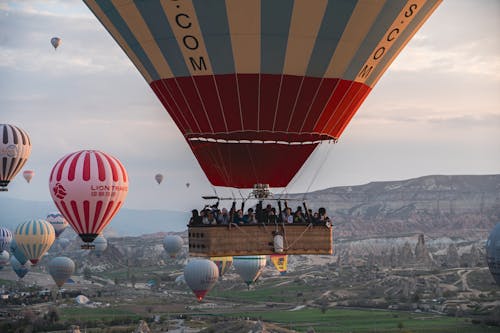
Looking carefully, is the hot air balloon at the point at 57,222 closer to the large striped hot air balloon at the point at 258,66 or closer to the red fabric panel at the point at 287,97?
the large striped hot air balloon at the point at 258,66

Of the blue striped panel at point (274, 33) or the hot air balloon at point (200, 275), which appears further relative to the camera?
the hot air balloon at point (200, 275)

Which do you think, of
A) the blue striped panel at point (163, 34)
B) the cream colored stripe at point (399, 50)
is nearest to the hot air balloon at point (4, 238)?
the blue striped panel at point (163, 34)

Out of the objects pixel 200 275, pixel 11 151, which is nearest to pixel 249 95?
pixel 11 151

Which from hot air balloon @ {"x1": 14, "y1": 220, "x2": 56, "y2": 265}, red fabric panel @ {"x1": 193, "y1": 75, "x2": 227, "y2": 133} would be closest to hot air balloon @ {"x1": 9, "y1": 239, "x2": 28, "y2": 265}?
hot air balloon @ {"x1": 14, "y1": 220, "x2": 56, "y2": 265}

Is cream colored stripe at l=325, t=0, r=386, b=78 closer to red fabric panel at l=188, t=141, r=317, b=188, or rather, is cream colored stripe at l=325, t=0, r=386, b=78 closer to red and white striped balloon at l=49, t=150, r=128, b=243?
red fabric panel at l=188, t=141, r=317, b=188

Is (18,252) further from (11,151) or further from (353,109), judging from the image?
(353,109)

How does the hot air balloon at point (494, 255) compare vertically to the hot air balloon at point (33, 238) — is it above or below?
below

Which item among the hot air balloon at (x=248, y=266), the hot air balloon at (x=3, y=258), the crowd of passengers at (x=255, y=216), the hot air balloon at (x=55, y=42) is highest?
the hot air balloon at (x=55, y=42)
